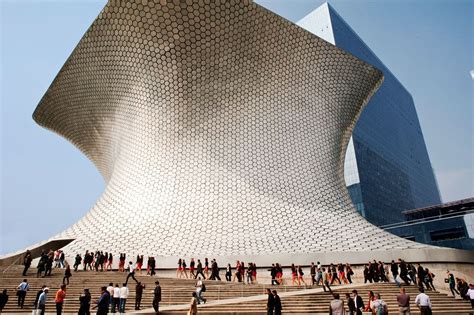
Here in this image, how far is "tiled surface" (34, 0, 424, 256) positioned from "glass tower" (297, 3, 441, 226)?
2253cm

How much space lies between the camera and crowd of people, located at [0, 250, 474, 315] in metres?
5.75

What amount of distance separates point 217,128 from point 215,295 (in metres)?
10.2

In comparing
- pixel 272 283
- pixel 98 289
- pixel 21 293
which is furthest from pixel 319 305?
pixel 21 293

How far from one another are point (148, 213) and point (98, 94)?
819 cm

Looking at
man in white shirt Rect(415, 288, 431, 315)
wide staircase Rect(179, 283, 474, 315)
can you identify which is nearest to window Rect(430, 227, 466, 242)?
wide staircase Rect(179, 283, 474, 315)

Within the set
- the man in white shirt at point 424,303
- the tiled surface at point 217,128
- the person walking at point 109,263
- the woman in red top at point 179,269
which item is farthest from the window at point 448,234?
the person walking at point 109,263

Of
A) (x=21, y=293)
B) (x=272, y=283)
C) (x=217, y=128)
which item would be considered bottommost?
(x=21, y=293)

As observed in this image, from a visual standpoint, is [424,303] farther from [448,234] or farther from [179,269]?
[448,234]

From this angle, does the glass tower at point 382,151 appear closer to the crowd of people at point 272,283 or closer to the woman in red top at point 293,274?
the crowd of people at point 272,283

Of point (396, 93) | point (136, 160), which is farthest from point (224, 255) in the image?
point (396, 93)

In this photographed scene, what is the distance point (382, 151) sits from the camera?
158 feet

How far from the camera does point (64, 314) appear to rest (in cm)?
698

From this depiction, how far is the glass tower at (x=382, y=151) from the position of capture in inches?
1609

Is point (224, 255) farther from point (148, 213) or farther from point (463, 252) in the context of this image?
point (463, 252)
